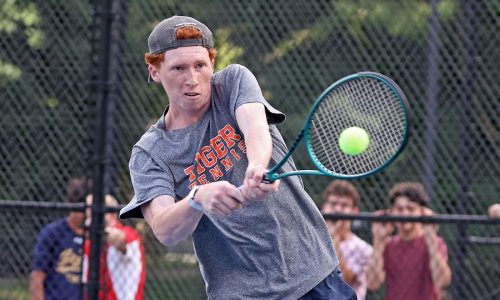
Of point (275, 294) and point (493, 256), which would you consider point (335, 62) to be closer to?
point (493, 256)

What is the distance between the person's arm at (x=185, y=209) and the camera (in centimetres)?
287

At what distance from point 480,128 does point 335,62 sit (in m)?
0.88

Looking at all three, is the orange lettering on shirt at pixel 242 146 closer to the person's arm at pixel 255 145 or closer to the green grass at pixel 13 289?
the person's arm at pixel 255 145

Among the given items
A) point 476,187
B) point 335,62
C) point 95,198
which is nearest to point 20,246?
point 95,198

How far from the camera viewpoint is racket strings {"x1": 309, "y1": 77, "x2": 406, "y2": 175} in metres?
3.39

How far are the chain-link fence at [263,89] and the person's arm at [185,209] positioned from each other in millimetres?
2438

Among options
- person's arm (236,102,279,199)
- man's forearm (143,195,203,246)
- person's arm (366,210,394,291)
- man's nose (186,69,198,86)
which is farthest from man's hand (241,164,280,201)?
person's arm (366,210,394,291)

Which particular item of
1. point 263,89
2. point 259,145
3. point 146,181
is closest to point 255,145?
point 259,145

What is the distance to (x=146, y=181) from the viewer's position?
327cm

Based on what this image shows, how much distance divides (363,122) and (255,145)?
0.60m

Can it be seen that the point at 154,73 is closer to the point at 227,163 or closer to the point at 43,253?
the point at 227,163

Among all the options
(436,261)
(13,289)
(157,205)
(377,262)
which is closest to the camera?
(157,205)

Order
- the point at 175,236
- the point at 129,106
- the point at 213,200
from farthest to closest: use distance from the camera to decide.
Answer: the point at 129,106, the point at 175,236, the point at 213,200

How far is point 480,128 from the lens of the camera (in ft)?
18.1
